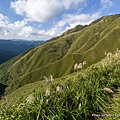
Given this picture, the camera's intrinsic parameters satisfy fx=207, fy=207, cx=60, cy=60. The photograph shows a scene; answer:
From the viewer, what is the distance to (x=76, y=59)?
174500mm

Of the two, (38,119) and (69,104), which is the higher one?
(69,104)

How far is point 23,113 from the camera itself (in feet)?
21.3

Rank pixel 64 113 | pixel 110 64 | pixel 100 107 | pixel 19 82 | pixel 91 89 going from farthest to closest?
pixel 19 82 → pixel 110 64 → pixel 91 89 → pixel 100 107 → pixel 64 113

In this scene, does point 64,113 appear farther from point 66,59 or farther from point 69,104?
point 66,59

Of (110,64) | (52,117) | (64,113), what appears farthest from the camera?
(110,64)

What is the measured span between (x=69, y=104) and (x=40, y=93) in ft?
3.85

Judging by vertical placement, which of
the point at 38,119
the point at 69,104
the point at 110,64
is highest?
the point at 110,64

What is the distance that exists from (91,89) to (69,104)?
51.2 inches

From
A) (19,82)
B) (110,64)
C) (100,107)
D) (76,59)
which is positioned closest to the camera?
(100,107)

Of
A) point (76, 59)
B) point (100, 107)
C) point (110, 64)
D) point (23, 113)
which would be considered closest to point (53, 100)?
point (23, 113)

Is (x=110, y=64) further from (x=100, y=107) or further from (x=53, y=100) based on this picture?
(x=53, y=100)

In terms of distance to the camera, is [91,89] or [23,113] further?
[91,89]

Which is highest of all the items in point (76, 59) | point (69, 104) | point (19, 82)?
point (76, 59)

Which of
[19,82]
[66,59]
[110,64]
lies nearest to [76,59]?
[66,59]
